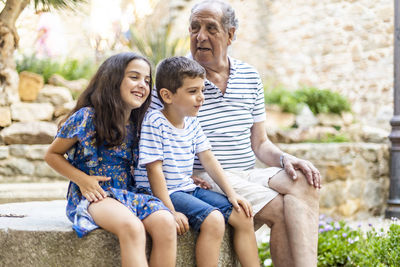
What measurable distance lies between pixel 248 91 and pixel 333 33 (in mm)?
5745

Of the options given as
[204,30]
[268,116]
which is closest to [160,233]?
[204,30]

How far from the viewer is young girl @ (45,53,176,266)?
1991 millimetres

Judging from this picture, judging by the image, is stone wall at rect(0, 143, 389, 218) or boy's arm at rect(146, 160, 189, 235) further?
stone wall at rect(0, 143, 389, 218)

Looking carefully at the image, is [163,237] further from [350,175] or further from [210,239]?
[350,175]

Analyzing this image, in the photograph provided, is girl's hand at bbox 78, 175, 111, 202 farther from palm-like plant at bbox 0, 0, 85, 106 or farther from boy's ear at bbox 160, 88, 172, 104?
palm-like plant at bbox 0, 0, 85, 106

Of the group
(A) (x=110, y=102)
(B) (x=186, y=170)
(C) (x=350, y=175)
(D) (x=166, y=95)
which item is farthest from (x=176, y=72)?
(C) (x=350, y=175)

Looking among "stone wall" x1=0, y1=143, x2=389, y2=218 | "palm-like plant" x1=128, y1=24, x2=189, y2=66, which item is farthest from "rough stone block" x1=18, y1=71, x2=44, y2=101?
"stone wall" x1=0, y1=143, x2=389, y2=218

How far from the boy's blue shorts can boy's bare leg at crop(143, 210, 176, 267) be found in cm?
15

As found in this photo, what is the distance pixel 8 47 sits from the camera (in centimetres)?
500

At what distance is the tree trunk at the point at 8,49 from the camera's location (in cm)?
476

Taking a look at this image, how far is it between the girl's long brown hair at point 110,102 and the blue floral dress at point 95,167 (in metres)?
0.04

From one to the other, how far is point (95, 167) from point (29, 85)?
3.66 m

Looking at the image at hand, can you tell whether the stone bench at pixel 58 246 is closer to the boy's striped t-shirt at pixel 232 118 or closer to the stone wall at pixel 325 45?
the boy's striped t-shirt at pixel 232 118

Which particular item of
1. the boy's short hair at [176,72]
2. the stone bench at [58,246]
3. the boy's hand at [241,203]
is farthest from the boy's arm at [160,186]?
the boy's short hair at [176,72]
